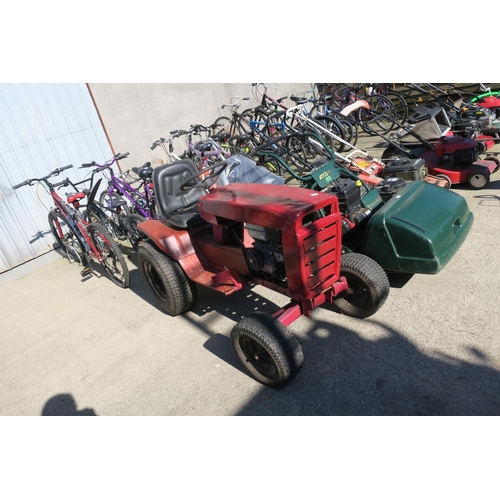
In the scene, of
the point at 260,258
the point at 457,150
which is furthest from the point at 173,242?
the point at 457,150

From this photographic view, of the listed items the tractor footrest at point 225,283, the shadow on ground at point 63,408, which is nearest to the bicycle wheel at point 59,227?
the shadow on ground at point 63,408

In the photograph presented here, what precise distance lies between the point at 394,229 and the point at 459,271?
954 mm

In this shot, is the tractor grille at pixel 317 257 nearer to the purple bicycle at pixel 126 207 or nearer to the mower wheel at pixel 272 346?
the mower wheel at pixel 272 346

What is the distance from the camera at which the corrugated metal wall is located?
470 cm

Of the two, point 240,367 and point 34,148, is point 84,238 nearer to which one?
point 34,148

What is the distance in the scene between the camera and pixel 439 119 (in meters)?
5.58

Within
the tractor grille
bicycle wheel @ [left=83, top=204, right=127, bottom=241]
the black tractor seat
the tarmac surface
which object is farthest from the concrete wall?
the tractor grille

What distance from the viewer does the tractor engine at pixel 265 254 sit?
8.03 ft

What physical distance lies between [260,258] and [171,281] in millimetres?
967

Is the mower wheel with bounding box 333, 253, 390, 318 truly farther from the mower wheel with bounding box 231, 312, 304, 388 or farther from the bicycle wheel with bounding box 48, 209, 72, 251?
the bicycle wheel with bounding box 48, 209, 72, 251

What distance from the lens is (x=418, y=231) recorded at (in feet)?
8.77

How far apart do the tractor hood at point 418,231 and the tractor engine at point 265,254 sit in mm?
863

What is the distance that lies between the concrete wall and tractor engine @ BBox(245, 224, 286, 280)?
4295 mm

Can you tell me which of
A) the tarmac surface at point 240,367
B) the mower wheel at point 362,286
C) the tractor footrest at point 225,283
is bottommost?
the tarmac surface at point 240,367
